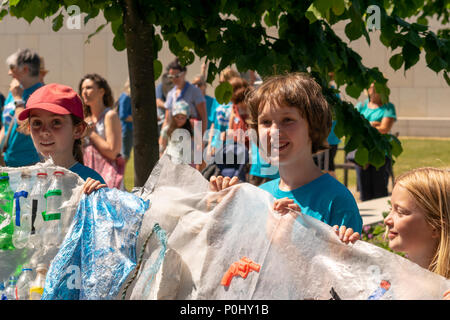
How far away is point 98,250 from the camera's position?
96.8 inches

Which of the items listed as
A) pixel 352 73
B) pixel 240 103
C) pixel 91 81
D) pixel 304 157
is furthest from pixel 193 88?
pixel 304 157

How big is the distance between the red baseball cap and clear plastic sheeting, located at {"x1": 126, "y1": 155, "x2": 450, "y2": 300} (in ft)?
3.54

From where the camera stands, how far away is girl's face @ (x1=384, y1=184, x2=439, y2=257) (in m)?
2.48

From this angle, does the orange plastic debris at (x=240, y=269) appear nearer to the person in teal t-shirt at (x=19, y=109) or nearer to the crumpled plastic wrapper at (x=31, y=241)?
the crumpled plastic wrapper at (x=31, y=241)

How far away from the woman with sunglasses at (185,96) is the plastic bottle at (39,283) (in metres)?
6.32

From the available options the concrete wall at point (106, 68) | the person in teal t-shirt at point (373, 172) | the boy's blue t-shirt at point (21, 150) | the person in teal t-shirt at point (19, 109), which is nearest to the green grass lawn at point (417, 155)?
the concrete wall at point (106, 68)

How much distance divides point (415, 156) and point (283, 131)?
1298 cm

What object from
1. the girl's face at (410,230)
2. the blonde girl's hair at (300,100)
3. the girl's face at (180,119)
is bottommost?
the girl's face at (410,230)

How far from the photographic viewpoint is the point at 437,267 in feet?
7.95

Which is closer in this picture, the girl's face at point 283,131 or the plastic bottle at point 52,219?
the plastic bottle at point 52,219

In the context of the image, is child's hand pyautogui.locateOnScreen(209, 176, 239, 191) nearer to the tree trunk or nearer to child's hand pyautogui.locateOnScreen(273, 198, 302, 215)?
child's hand pyautogui.locateOnScreen(273, 198, 302, 215)

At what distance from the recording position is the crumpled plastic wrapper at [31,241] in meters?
2.60
